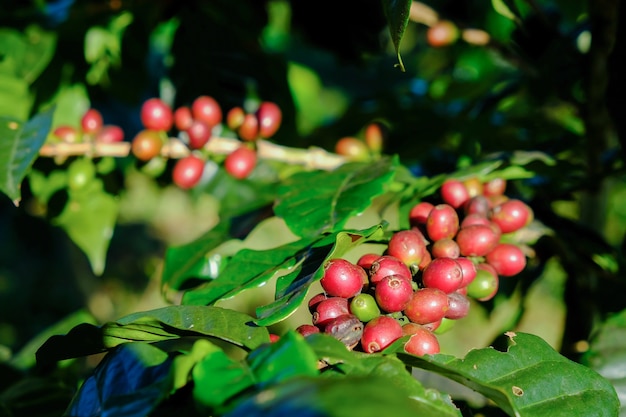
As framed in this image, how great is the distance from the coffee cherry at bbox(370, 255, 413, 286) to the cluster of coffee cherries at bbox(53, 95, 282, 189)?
72 cm

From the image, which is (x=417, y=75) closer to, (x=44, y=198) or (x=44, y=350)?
(x=44, y=198)

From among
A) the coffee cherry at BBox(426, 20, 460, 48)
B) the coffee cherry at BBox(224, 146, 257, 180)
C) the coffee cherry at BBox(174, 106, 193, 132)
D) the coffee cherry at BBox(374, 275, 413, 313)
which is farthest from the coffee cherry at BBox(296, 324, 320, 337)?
the coffee cherry at BBox(426, 20, 460, 48)

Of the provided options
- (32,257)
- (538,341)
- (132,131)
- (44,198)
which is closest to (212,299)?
(538,341)

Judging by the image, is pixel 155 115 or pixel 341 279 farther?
pixel 155 115

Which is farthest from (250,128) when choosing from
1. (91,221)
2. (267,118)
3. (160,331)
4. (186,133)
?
(160,331)

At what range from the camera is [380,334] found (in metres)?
0.94

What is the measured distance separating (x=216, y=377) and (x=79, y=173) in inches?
44.8

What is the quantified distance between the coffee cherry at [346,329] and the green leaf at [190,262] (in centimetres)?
50

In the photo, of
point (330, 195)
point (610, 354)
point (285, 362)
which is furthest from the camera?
point (610, 354)

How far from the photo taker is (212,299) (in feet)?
3.56

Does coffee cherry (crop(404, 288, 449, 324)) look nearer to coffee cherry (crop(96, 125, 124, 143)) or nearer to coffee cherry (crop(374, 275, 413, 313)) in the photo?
coffee cherry (crop(374, 275, 413, 313))

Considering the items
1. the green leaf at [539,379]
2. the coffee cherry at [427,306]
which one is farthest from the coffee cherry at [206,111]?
the green leaf at [539,379]

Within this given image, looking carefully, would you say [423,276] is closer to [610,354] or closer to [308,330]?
[308,330]

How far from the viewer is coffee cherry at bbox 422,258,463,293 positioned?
3.38 feet
